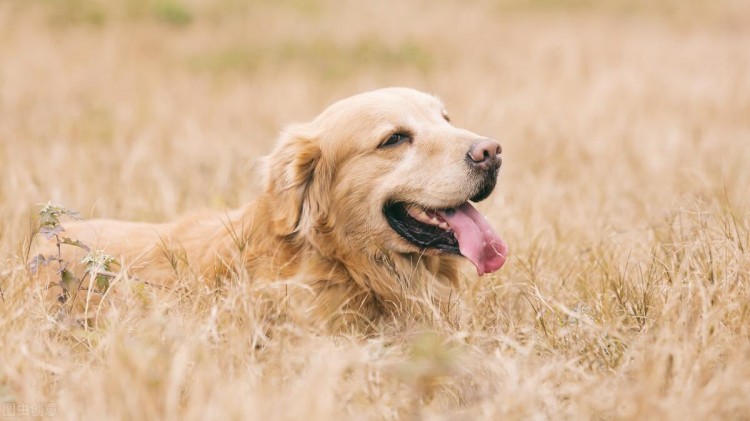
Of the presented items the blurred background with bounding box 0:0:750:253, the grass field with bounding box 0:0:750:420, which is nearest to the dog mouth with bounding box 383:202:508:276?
the grass field with bounding box 0:0:750:420

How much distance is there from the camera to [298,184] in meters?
3.53

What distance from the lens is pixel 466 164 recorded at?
11.0 ft

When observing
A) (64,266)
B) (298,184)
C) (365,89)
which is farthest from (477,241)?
(365,89)

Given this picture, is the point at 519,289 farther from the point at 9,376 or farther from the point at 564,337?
the point at 9,376

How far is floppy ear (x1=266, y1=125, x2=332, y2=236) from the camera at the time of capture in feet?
11.3

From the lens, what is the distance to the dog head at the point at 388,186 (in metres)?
3.38

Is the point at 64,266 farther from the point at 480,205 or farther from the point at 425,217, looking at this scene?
the point at 480,205

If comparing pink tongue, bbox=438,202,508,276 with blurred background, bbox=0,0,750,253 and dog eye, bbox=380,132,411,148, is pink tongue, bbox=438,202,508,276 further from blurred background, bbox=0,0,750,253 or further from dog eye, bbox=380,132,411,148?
blurred background, bbox=0,0,750,253

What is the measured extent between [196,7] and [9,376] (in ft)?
35.2

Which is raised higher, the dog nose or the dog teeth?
the dog nose

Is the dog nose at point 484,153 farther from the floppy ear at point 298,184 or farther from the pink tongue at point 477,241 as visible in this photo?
the floppy ear at point 298,184

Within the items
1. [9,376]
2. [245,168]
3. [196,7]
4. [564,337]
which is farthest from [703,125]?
[196,7]

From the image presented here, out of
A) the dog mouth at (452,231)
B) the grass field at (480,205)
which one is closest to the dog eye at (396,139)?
the dog mouth at (452,231)

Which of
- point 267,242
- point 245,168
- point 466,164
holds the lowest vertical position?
point 245,168
